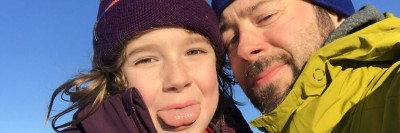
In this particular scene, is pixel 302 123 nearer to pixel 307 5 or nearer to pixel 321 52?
pixel 321 52

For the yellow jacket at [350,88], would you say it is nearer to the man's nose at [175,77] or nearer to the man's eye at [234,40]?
the man's nose at [175,77]

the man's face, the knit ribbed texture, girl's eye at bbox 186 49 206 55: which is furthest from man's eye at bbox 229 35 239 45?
the knit ribbed texture

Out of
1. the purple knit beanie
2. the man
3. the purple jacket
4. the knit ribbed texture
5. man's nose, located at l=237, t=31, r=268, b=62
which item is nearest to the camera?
the man

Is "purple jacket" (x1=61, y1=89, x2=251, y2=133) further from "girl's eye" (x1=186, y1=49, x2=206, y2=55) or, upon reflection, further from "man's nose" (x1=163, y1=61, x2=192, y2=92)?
"girl's eye" (x1=186, y1=49, x2=206, y2=55)

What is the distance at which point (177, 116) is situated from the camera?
8.98ft

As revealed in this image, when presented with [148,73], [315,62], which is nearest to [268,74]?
[315,62]

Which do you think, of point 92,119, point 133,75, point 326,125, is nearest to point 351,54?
point 326,125

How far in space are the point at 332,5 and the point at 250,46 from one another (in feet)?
2.71

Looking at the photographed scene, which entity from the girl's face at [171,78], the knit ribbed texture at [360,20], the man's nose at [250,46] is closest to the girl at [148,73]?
the girl's face at [171,78]

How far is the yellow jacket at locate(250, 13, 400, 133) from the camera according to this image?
6.97 ft

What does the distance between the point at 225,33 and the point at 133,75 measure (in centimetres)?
127

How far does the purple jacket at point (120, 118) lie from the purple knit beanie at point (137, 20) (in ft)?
1.21

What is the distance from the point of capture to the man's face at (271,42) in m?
3.48

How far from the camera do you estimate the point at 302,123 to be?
8.41 ft
